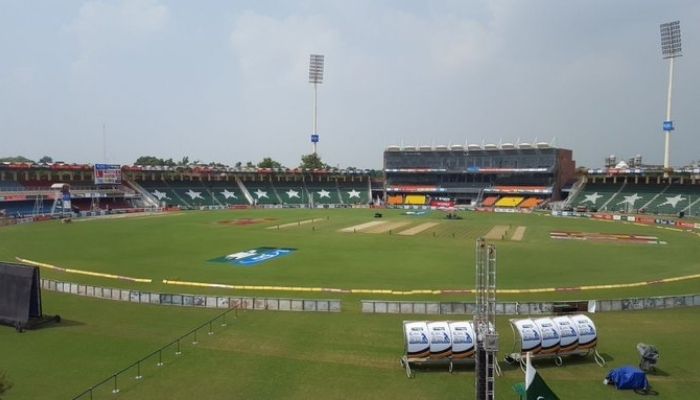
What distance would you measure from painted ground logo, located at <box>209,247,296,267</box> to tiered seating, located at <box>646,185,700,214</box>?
265 ft

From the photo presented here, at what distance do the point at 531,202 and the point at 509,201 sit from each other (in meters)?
5.24

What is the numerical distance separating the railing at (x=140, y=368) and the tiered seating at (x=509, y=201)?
4072 inches

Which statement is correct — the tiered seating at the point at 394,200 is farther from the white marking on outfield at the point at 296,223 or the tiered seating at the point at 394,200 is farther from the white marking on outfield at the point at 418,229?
the white marking on outfield at the point at 418,229

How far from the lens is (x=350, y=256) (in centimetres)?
4953

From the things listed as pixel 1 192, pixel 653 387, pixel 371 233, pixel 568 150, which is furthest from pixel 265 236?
pixel 568 150

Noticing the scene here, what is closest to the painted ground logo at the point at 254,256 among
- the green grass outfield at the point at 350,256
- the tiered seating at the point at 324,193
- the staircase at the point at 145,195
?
the green grass outfield at the point at 350,256

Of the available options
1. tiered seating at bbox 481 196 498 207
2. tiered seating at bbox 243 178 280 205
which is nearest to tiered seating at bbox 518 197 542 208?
tiered seating at bbox 481 196 498 207

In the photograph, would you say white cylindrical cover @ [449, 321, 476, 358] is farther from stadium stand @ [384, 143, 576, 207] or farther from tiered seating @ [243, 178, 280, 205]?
tiered seating @ [243, 178, 280, 205]

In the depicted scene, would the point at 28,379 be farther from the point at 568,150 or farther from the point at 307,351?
the point at 568,150

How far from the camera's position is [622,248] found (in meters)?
55.6

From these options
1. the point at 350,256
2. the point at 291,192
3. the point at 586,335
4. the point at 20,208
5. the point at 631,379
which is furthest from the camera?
the point at 291,192

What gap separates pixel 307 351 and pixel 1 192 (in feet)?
300

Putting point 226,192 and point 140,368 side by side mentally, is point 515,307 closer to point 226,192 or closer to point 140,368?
point 140,368

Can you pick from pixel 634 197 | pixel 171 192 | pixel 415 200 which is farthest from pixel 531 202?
pixel 171 192
